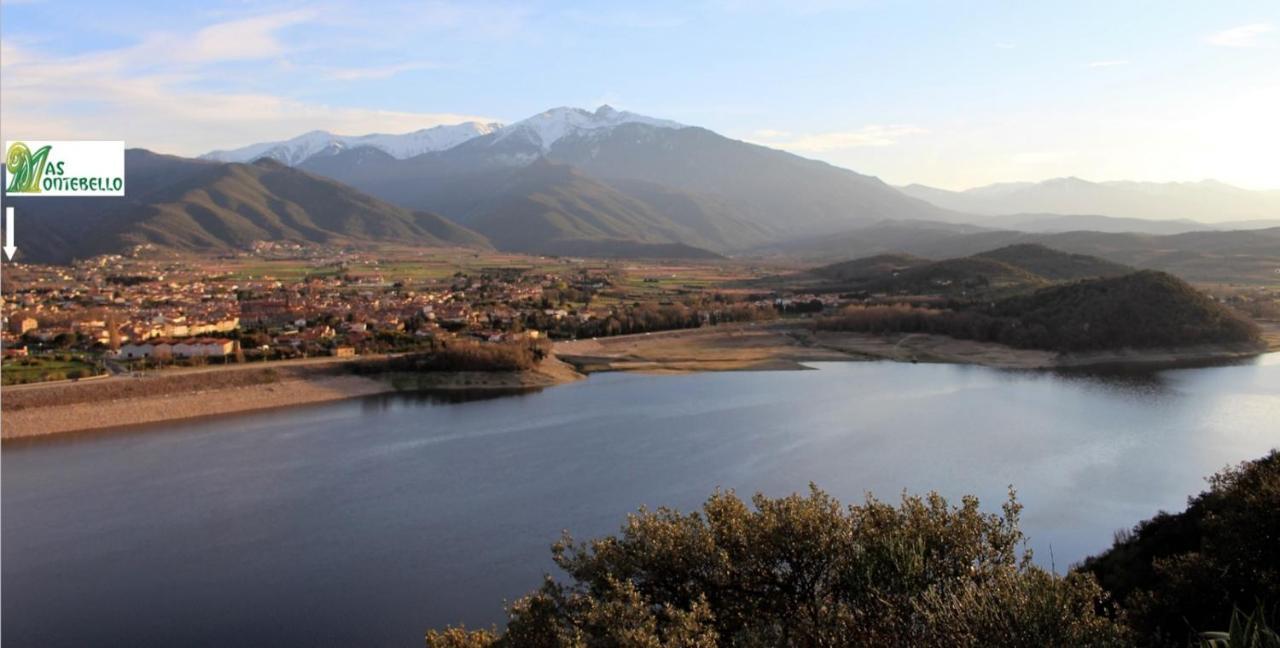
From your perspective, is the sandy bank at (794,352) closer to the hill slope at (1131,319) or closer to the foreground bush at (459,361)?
the hill slope at (1131,319)

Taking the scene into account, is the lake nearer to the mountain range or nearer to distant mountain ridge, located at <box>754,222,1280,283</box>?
distant mountain ridge, located at <box>754,222,1280,283</box>

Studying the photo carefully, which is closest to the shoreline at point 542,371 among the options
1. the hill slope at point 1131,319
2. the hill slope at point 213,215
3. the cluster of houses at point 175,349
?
the hill slope at point 1131,319

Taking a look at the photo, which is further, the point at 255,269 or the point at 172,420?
the point at 255,269

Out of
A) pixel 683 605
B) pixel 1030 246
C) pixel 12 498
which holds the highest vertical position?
pixel 1030 246

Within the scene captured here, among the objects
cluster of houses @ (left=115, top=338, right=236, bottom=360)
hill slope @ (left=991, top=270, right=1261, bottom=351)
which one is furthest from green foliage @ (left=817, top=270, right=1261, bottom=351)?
cluster of houses @ (left=115, top=338, right=236, bottom=360)

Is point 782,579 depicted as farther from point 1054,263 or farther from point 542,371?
point 1054,263

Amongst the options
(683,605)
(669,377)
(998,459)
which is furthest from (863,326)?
(683,605)

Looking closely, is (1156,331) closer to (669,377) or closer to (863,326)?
(863,326)
